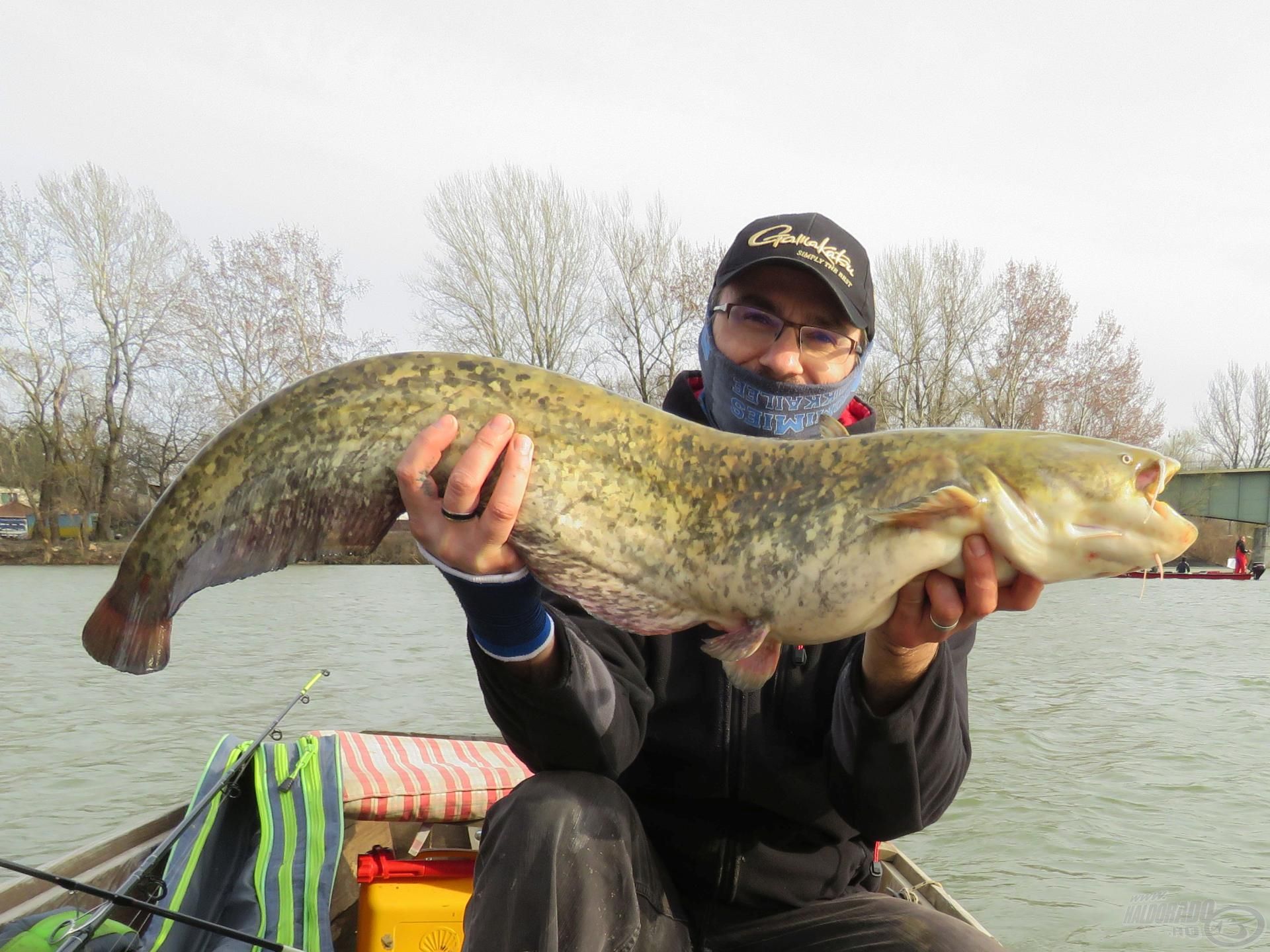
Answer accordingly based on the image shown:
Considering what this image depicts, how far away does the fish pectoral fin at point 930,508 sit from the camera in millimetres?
2018

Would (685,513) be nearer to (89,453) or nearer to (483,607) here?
(483,607)

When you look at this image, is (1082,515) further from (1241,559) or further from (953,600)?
(1241,559)

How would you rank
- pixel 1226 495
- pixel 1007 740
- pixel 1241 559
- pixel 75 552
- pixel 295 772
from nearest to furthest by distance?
pixel 295 772, pixel 1007 740, pixel 75 552, pixel 1226 495, pixel 1241 559

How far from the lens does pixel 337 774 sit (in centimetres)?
365

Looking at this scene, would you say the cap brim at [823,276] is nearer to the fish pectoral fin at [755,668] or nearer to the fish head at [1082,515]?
the fish head at [1082,515]

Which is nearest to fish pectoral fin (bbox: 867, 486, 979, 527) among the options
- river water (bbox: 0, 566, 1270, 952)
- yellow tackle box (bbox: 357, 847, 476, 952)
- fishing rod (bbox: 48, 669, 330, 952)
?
fishing rod (bbox: 48, 669, 330, 952)

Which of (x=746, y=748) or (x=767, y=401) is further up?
(x=767, y=401)

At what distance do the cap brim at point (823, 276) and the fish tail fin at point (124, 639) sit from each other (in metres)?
1.77

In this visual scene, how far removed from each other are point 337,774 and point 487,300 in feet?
95.4

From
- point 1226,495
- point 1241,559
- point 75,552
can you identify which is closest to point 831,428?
point 75,552

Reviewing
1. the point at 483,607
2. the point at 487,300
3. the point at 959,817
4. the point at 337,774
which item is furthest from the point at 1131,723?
the point at 487,300

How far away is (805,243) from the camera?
2.88m

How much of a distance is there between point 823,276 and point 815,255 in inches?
3.0

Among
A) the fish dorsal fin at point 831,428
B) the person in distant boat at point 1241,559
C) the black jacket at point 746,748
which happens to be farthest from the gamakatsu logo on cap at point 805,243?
the person in distant boat at point 1241,559
